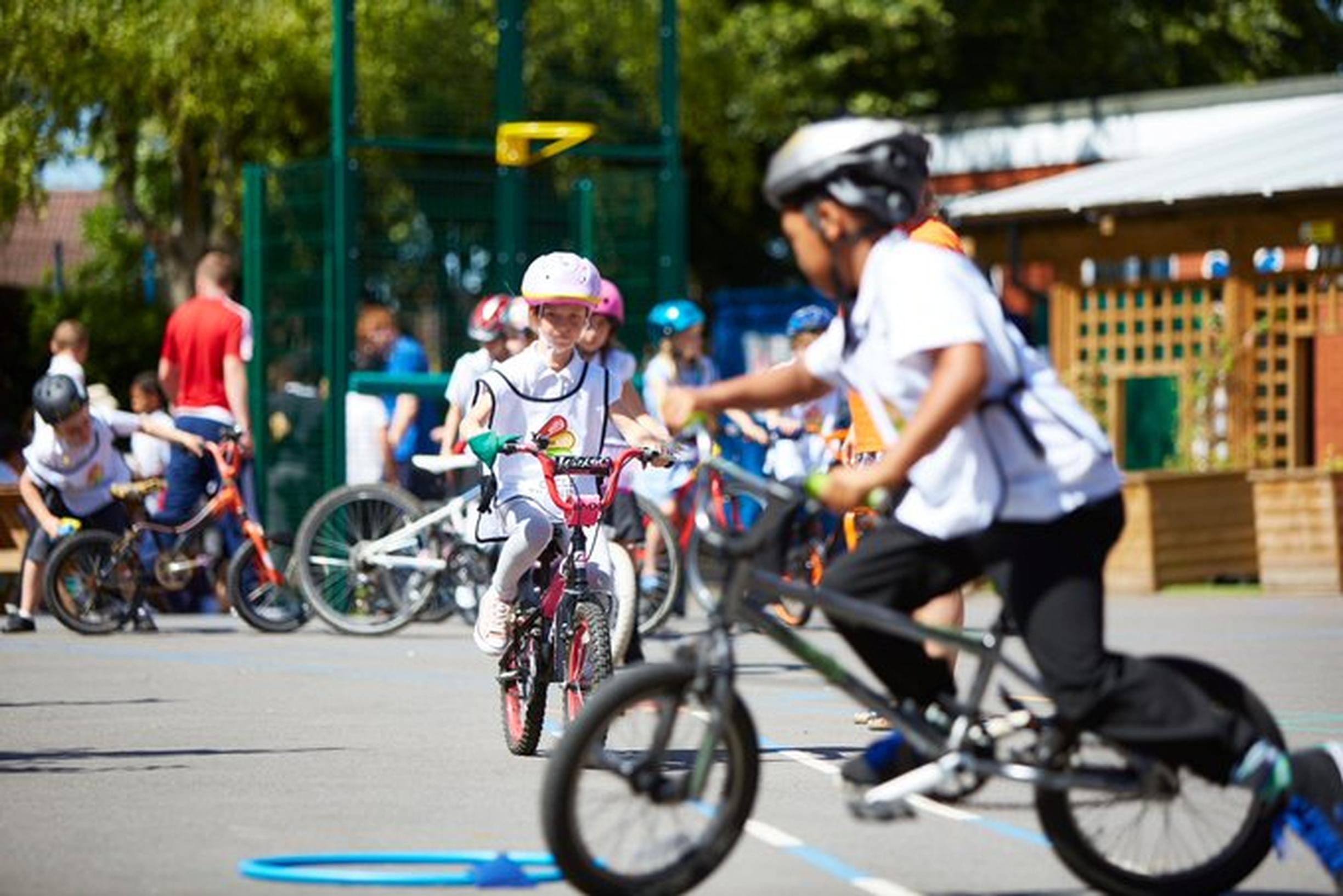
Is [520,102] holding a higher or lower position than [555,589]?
higher

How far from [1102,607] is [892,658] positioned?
1.74 feet

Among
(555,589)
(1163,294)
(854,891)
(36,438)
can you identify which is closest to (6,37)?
(36,438)

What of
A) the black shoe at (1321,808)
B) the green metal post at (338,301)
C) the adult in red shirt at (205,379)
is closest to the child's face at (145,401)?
the green metal post at (338,301)

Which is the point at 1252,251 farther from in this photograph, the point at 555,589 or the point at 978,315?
the point at 978,315

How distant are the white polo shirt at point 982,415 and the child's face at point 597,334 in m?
6.19

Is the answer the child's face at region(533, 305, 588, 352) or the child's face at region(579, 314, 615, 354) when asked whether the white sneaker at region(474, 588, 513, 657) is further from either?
the child's face at region(579, 314, 615, 354)

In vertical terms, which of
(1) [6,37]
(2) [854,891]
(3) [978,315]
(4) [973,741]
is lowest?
(2) [854,891]

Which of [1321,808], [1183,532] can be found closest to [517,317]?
[1183,532]

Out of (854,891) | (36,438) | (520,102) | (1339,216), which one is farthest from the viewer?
(1339,216)

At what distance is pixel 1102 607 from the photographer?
21.4 feet

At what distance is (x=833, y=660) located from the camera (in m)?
6.67

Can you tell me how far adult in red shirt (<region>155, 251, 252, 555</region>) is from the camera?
53.9ft

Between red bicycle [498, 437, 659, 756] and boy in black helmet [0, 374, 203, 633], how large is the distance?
6.86 metres

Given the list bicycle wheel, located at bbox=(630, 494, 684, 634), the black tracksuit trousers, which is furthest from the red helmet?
the black tracksuit trousers
